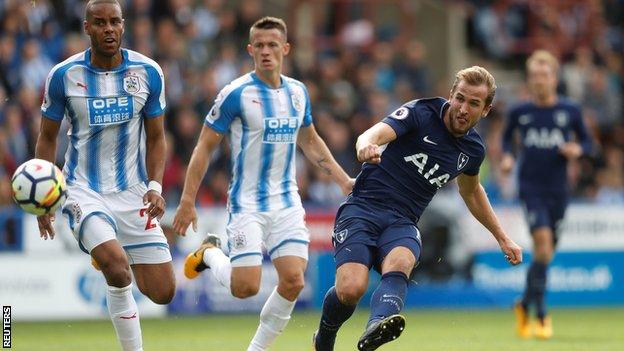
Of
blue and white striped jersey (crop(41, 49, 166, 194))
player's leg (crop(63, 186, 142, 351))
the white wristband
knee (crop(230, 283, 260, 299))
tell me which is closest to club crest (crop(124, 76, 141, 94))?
blue and white striped jersey (crop(41, 49, 166, 194))

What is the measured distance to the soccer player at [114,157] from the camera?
8.81m

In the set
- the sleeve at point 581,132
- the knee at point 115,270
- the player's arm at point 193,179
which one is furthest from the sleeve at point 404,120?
the sleeve at point 581,132

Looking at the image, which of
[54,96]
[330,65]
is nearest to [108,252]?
[54,96]

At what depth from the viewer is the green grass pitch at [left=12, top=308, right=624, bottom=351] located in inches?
472

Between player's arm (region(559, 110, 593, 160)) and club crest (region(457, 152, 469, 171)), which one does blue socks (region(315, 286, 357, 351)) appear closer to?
club crest (region(457, 152, 469, 171))

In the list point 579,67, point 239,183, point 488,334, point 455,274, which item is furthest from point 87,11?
point 579,67

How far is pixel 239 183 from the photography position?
10023 millimetres

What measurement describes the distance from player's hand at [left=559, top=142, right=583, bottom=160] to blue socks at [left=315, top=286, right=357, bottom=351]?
5233 mm

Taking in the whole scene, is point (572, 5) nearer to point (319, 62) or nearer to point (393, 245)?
point (319, 62)

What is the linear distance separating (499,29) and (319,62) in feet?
15.2

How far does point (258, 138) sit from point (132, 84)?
4.22 feet

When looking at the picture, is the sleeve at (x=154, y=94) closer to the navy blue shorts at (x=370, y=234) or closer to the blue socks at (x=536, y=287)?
the navy blue shorts at (x=370, y=234)

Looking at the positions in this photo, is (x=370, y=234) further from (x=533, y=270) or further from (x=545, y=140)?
(x=545, y=140)

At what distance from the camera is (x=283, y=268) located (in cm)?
975
